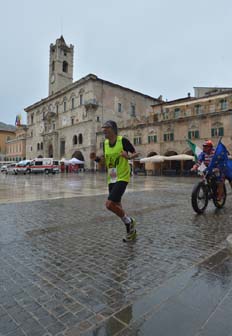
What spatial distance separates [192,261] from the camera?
3.24 meters

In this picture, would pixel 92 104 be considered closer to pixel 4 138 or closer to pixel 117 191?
pixel 117 191

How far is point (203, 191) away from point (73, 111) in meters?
46.3

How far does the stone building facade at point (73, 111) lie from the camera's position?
148 ft

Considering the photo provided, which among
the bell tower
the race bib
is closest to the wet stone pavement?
the race bib

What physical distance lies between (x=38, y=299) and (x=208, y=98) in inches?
1434

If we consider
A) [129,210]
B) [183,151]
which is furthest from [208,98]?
[129,210]

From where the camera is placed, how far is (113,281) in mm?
2678

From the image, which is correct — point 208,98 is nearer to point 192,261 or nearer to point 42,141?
point 192,261

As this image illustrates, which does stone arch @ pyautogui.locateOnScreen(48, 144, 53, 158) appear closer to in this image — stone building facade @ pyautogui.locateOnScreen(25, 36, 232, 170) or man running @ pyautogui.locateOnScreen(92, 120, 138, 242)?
stone building facade @ pyautogui.locateOnScreen(25, 36, 232, 170)

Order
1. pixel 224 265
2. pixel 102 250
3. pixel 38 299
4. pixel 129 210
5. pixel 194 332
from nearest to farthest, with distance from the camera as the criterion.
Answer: pixel 194 332
pixel 38 299
pixel 224 265
pixel 102 250
pixel 129 210

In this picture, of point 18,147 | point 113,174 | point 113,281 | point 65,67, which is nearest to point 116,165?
point 113,174

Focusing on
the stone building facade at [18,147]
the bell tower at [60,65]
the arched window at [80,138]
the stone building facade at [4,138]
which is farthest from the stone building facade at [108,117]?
the stone building facade at [4,138]

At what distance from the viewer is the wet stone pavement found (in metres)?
1.93

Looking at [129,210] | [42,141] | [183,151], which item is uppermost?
[42,141]
